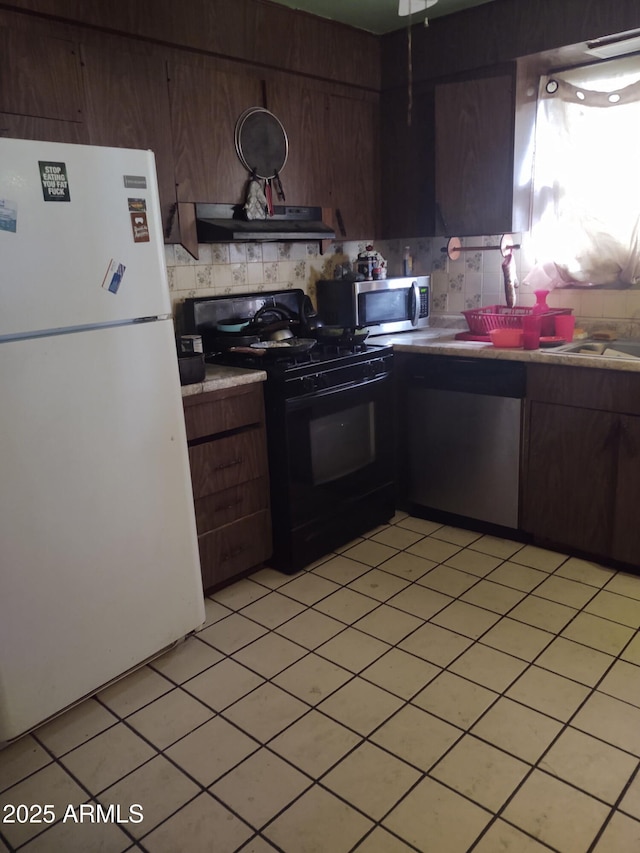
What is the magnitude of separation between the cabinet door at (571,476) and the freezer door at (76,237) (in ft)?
5.43

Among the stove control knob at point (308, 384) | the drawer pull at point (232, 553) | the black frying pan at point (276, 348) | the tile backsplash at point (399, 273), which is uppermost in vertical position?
the tile backsplash at point (399, 273)

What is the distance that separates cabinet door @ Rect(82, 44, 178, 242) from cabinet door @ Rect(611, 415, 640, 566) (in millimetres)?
1959

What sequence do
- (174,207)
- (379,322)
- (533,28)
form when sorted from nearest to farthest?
(174,207), (533,28), (379,322)

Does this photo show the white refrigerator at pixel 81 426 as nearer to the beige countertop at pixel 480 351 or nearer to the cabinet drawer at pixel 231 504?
the cabinet drawer at pixel 231 504

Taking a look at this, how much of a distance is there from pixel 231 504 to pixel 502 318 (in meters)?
1.54

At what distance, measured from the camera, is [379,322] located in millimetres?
3359

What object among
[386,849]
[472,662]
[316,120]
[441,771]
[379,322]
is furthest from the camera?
[379,322]

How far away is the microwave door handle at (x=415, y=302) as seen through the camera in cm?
344

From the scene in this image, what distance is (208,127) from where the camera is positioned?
266 cm

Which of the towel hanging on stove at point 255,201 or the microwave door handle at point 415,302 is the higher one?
the towel hanging on stove at point 255,201

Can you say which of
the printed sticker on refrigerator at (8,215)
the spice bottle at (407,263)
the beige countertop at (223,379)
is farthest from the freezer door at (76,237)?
the spice bottle at (407,263)

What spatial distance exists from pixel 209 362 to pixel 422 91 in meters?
1.75

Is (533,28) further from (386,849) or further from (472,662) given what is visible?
(386,849)

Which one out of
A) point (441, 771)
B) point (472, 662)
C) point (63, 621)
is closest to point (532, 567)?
point (472, 662)
